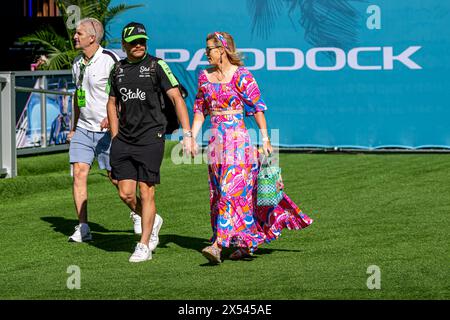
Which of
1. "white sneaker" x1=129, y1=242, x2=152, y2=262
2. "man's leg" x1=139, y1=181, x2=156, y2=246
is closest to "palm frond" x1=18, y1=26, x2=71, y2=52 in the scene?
"man's leg" x1=139, y1=181, x2=156, y2=246

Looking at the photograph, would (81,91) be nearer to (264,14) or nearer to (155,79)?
(155,79)

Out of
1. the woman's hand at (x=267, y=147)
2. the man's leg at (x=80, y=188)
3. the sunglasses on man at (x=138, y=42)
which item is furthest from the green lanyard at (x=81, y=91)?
the woman's hand at (x=267, y=147)

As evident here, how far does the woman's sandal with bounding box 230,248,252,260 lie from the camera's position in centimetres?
905

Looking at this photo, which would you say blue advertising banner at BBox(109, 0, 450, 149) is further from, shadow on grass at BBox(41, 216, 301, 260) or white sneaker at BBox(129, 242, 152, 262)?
white sneaker at BBox(129, 242, 152, 262)

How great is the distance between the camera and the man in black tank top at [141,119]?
29.2ft

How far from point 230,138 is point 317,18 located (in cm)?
828

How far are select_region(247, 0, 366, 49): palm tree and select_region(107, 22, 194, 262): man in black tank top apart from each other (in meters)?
8.03

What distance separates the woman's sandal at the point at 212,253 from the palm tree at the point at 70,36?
31.3 feet

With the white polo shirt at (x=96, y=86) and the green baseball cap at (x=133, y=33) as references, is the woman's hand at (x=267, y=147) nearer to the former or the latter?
the green baseball cap at (x=133, y=33)

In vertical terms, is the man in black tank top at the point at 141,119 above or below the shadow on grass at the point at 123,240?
above

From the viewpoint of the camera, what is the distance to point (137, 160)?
898cm

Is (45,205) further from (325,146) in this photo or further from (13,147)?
(325,146)

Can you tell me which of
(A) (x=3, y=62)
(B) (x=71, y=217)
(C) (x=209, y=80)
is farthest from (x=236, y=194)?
(A) (x=3, y=62)

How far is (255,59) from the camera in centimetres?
1714
